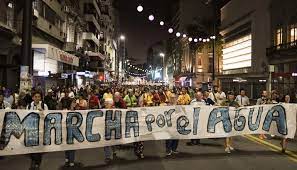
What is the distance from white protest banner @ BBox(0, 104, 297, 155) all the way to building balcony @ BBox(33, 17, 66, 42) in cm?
2253

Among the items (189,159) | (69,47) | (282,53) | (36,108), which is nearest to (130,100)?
(189,159)

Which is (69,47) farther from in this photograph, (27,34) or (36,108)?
(36,108)

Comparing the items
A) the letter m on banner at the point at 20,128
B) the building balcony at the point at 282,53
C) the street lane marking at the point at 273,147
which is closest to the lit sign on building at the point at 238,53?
the building balcony at the point at 282,53

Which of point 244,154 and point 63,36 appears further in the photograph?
point 63,36

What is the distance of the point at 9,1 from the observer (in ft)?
88.3

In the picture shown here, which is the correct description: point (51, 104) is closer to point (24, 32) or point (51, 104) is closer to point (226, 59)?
point (24, 32)

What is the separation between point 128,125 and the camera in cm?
1182

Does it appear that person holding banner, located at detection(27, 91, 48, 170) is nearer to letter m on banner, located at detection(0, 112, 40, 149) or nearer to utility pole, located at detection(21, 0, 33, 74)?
letter m on banner, located at detection(0, 112, 40, 149)

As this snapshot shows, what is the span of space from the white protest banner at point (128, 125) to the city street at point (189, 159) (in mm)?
541

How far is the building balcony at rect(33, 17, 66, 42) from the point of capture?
112 ft

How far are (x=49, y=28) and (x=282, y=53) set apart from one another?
21984 millimetres

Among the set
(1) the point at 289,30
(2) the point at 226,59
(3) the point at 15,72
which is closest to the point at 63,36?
(3) the point at 15,72

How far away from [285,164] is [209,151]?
8.61 feet

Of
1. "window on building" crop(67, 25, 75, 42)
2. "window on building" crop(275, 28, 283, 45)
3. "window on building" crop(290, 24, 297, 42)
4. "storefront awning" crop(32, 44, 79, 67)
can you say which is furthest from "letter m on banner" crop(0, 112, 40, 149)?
"window on building" crop(67, 25, 75, 42)
